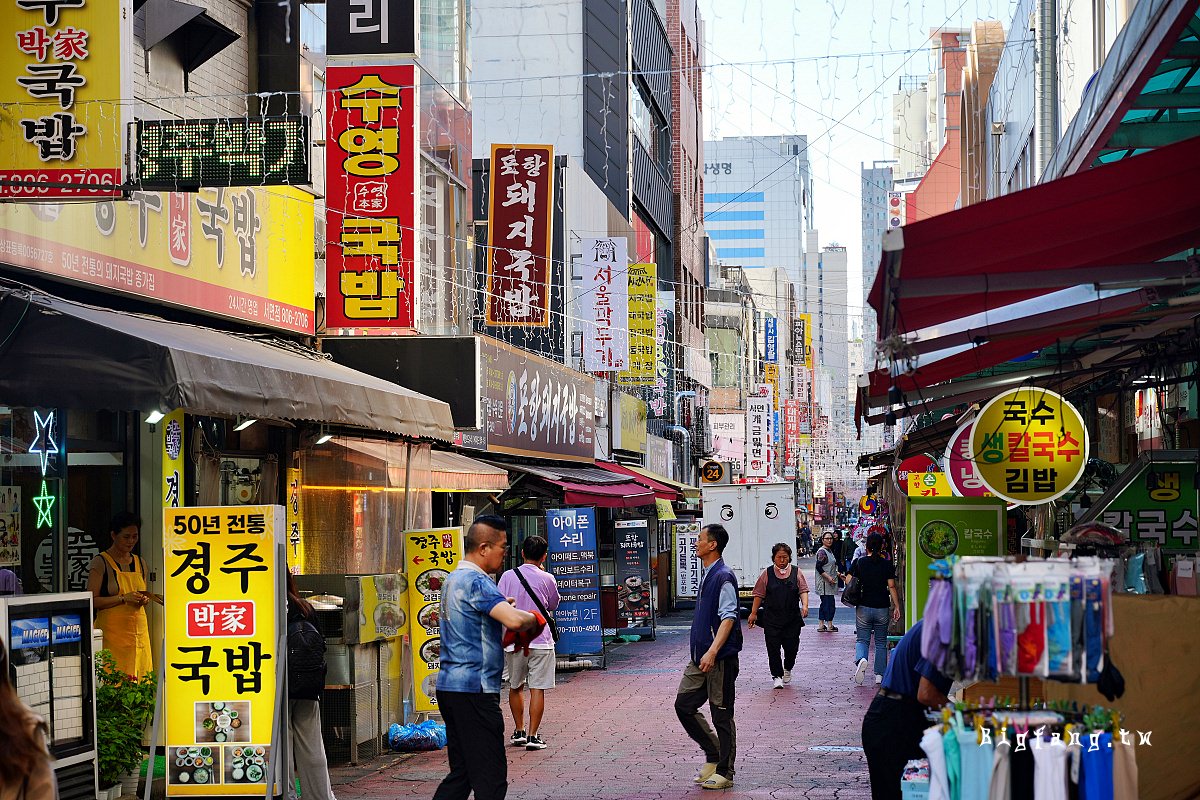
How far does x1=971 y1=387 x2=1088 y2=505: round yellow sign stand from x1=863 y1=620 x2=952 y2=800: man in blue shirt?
3076mm

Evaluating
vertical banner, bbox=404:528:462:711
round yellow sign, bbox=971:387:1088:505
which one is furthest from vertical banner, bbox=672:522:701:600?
round yellow sign, bbox=971:387:1088:505

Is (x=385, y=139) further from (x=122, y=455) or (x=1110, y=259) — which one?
(x=1110, y=259)

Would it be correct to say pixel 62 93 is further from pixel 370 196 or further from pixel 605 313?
pixel 605 313

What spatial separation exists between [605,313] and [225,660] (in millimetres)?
23747

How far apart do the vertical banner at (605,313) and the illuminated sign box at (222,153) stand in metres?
22.0

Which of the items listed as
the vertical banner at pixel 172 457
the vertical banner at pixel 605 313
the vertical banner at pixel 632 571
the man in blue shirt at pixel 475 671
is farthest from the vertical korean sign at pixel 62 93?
the vertical banner at pixel 605 313

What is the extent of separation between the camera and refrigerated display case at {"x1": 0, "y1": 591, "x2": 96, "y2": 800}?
8.12 m

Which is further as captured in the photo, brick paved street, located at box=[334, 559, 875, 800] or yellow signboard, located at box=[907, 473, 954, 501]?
yellow signboard, located at box=[907, 473, 954, 501]

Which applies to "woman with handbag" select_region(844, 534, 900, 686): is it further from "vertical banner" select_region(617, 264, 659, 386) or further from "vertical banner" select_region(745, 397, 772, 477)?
Result: "vertical banner" select_region(745, 397, 772, 477)

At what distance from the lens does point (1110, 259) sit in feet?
23.8

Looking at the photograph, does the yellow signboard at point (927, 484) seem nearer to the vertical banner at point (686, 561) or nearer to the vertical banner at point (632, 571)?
the vertical banner at point (632, 571)

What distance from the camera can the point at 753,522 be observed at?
3166 centimetres

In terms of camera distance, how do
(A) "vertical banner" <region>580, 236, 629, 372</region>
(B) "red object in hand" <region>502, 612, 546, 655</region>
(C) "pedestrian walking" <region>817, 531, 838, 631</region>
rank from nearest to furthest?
(B) "red object in hand" <region>502, 612, 546, 655</region> < (C) "pedestrian walking" <region>817, 531, 838, 631</region> < (A) "vertical banner" <region>580, 236, 629, 372</region>

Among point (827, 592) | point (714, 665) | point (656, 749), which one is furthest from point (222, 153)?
point (827, 592)
